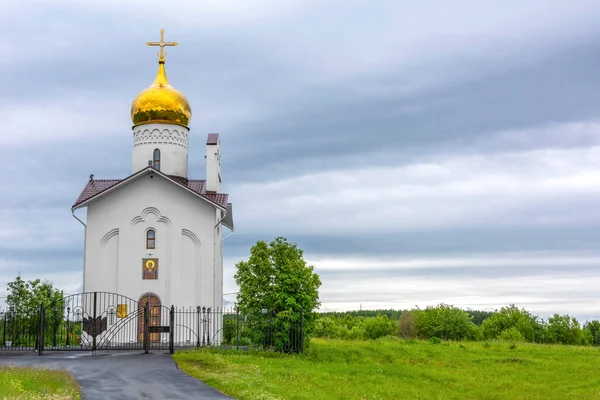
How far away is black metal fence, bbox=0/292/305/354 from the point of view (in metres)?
23.8

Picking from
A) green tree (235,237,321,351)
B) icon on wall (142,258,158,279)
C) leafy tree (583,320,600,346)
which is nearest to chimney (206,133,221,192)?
icon on wall (142,258,158,279)

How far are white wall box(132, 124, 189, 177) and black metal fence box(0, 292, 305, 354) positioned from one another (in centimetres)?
691

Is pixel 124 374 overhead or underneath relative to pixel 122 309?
underneath

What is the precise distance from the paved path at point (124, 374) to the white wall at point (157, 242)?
6793mm

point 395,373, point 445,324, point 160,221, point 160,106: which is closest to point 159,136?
point 160,106

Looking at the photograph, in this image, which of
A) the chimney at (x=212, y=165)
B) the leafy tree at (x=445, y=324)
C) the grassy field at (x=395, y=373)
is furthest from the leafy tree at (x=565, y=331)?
the chimney at (x=212, y=165)

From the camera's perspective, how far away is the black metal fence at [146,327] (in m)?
23.8

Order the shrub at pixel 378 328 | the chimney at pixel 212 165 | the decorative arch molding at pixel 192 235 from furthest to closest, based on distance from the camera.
Result: 1. the shrub at pixel 378 328
2. the chimney at pixel 212 165
3. the decorative arch molding at pixel 192 235

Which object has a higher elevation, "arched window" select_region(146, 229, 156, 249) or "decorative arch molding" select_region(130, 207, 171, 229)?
"decorative arch molding" select_region(130, 207, 171, 229)

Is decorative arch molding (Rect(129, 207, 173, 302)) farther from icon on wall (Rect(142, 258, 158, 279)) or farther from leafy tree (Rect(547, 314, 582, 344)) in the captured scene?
leafy tree (Rect(547, 314, 582, 344))

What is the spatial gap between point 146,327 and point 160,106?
1357 cm

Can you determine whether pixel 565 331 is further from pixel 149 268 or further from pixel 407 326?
pixel 149 268

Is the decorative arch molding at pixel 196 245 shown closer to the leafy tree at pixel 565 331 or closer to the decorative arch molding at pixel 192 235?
the decorative arch molding at pixel 192 235

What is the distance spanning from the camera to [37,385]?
14617 millimetres
